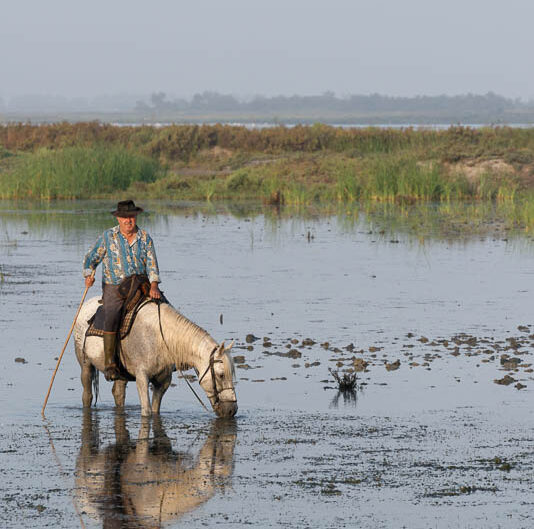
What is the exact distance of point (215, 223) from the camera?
33.1 m

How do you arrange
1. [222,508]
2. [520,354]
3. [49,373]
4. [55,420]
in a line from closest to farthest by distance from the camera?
[222,508] → [55,420] → [49,373] → [520,354]

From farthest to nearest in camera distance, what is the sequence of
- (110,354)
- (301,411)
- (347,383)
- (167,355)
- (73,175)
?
(73,175), (347,383), (301,411), (110,354), (167,355)

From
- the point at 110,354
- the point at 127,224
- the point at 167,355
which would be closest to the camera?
the point at 167,355

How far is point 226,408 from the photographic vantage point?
1044 centimetres

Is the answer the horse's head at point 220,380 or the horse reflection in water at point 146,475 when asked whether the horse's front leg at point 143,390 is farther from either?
the horse's head at point 220,380

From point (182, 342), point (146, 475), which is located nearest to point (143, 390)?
point (182, 342)

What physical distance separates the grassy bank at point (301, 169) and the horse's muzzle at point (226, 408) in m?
22.1

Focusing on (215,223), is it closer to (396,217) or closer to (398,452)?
(396,217)

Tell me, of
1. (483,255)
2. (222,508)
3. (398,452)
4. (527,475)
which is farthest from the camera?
(483,255)

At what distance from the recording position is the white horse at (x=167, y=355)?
10211 millimetres

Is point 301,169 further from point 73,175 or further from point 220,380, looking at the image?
point 220,380

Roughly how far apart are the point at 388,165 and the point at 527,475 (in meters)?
33.6

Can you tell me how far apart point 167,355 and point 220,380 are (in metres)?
0.54

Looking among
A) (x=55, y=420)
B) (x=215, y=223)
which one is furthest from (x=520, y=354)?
(x=215, y=223)
